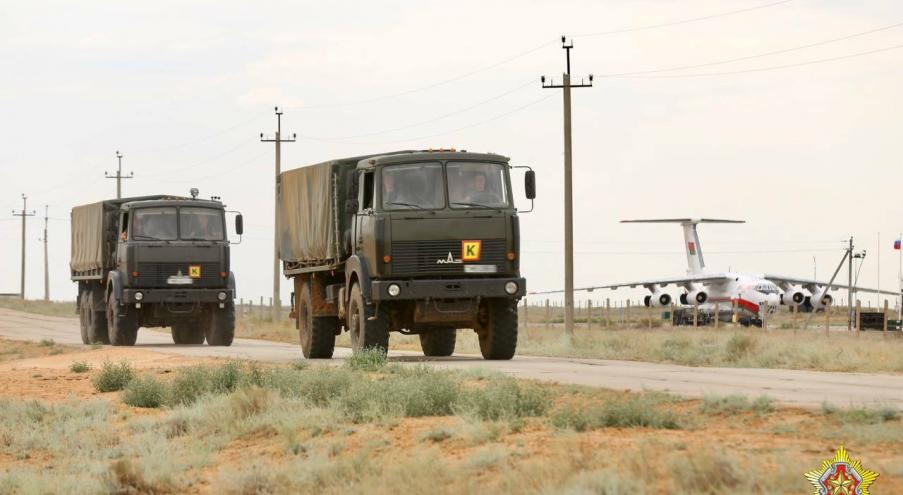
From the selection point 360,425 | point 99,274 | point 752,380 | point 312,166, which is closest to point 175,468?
point 360,425

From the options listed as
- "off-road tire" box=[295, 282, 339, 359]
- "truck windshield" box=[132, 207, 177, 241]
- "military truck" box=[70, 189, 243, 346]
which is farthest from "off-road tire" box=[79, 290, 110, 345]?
"off-road tire" box=[295, 282, 339, 359]

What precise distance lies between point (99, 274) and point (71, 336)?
1240 centimetres

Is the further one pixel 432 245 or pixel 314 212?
pixel 314 212

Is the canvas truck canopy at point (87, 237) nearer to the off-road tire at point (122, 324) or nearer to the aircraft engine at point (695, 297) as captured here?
the off-road tire at point (122, 324)

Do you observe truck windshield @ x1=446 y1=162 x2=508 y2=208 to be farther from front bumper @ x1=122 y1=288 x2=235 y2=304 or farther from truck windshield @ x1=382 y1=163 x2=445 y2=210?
front bumper @ x1=122 y1=288 x2=235 y2=304

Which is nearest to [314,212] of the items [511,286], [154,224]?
[511,286]

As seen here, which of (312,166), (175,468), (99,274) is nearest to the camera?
(175,468)

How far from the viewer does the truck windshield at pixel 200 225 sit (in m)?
38.5

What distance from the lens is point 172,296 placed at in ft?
126

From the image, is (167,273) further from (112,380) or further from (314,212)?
(112,380)

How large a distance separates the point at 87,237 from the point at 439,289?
2050 centimetres

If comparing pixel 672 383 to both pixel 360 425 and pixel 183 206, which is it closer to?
pixel 360 425

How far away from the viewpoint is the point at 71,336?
52.8 meters

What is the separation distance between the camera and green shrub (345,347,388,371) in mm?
22344
